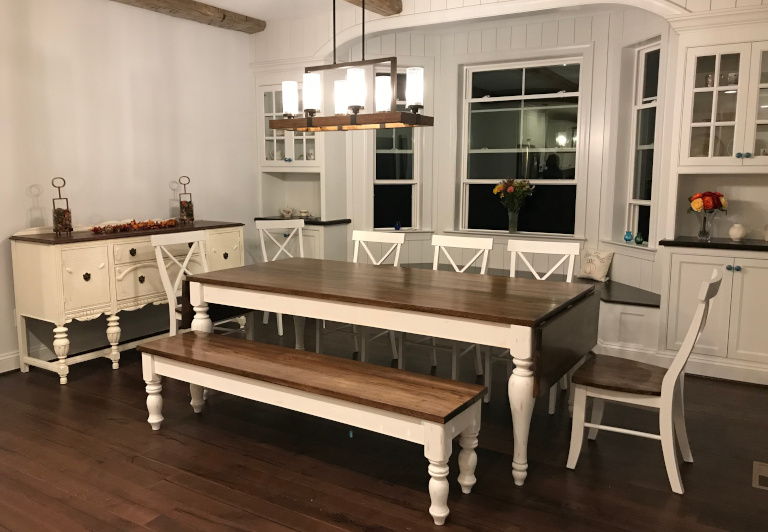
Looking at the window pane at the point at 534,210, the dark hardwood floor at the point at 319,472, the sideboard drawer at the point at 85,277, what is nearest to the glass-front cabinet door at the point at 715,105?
the window pane at the point at 534,210

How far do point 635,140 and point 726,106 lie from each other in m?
0.97

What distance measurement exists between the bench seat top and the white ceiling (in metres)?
3.07

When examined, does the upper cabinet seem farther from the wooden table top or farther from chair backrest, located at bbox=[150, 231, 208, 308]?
chair backrest, located at bbox=[150, 231, 208, 308]

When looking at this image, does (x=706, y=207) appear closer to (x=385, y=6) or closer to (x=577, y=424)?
(x=577, y=424)

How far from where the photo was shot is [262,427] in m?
3.46

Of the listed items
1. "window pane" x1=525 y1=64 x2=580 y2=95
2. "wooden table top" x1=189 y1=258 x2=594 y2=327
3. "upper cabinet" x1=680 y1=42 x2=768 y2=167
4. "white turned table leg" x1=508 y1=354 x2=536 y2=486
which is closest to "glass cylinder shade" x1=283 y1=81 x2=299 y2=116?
"wooden table top" x1=189 y1=258 x2=594 y2=327

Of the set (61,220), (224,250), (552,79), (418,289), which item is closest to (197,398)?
(418,289)

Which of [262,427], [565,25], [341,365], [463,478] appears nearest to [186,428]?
[262,427]

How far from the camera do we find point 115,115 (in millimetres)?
4871

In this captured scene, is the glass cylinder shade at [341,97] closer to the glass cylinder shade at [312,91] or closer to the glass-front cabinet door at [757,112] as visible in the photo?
the glass cylinder shade at [312,91]

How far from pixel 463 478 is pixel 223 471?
1.11 metres

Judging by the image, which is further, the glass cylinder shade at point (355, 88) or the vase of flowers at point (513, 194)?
the vase of flowers at point (513, 194)

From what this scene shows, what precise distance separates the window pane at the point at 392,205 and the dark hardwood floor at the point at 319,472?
2.75 m

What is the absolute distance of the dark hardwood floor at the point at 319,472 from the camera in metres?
2.54
